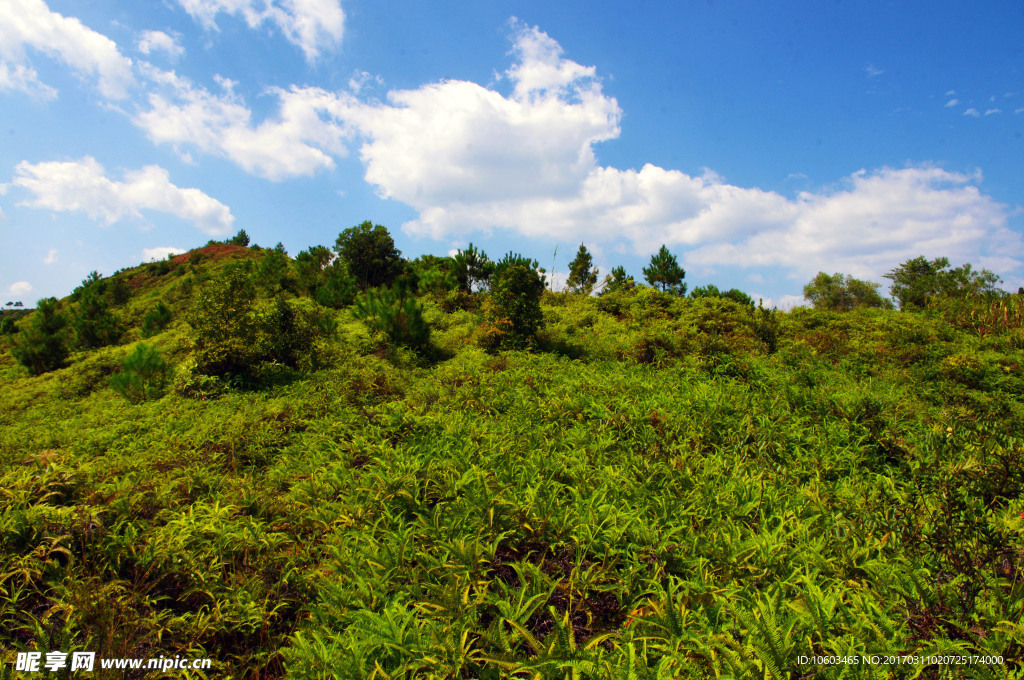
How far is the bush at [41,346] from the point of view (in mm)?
13016

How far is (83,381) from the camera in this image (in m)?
9.36

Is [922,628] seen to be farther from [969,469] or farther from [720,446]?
[720,446]

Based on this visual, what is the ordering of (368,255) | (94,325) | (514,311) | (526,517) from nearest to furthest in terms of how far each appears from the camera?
(526,517) → (514,311) → (94,325) → (368,255)

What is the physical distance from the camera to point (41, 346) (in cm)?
1303

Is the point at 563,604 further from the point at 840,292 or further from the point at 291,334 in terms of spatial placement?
the point at 840,292

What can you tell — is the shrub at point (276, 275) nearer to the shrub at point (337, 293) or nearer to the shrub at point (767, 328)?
the shrub at point (337, 293)

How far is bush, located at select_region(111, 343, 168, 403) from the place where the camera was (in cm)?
715

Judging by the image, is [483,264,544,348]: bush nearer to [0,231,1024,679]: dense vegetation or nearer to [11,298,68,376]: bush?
[0,231,1024,679]: dense vegetation

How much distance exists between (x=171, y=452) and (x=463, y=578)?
12.4ft

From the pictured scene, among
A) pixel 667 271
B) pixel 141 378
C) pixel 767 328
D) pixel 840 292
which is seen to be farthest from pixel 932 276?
pixel 141 378

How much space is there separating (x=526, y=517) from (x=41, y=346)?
1738cm

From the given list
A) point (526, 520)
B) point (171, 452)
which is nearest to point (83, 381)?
point (171, 452)

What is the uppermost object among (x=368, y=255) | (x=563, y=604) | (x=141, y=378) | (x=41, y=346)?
(x=368, y=255)

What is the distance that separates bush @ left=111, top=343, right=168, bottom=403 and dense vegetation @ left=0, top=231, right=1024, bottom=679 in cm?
4
